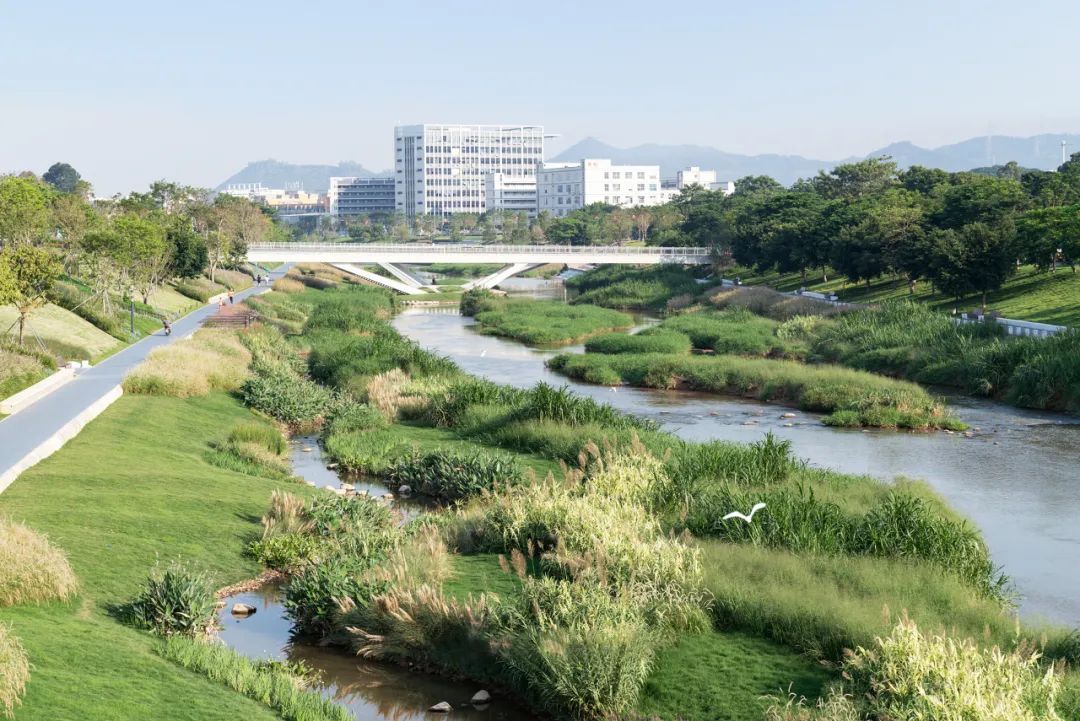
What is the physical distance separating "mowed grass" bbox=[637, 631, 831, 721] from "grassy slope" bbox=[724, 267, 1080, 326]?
131 feet

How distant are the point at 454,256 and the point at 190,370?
65.5m

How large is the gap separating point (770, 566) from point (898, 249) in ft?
164

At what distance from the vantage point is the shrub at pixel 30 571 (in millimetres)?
15805

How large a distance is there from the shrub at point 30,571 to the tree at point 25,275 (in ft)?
65.5

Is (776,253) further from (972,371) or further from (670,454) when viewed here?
(670,454)

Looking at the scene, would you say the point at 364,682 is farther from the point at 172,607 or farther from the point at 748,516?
the point at 748,516

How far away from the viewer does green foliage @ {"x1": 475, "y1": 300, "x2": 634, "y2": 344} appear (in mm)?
68375

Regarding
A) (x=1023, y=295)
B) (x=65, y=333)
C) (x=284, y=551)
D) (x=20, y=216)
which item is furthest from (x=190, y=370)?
(x=1023, y=295)

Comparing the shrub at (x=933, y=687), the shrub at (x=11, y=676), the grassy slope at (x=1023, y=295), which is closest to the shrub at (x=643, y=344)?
the grassy slope at (x=1023, y=295)

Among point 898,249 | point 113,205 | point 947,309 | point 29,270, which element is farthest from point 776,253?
point 29,270

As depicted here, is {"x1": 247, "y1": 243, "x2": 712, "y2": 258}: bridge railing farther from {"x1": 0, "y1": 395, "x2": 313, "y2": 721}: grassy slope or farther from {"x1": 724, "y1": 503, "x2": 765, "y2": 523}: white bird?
{"x1": 724, "y1": 503, "x2": 765, "y2": 523}: white bird

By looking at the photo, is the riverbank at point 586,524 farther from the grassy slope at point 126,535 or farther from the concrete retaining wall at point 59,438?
the concrete retaining wall at point 59,438

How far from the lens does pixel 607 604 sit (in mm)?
15281

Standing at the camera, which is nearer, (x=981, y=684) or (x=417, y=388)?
(x=981, y=684)
